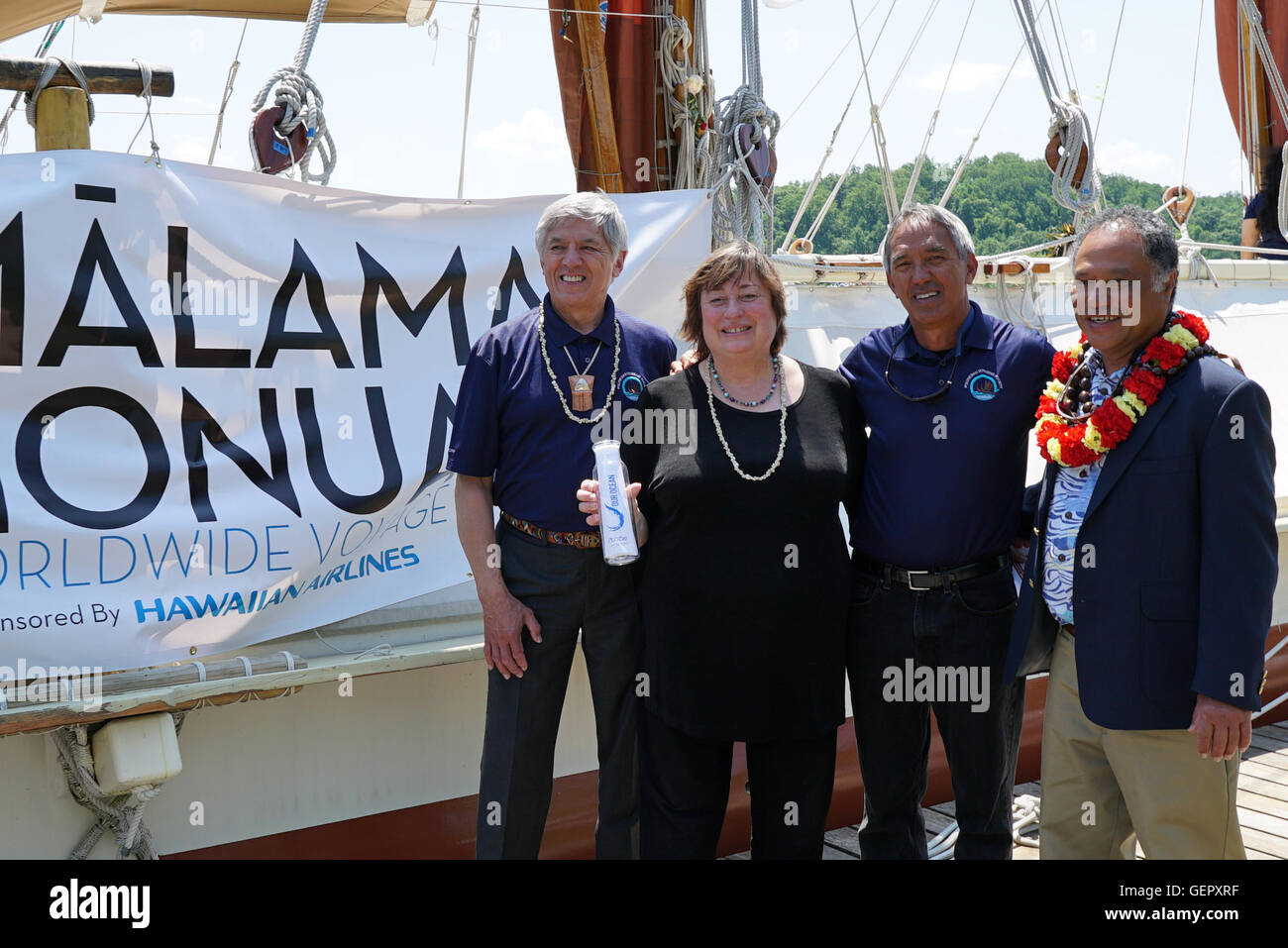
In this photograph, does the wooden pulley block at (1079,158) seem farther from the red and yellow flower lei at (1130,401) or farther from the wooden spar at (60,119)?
the wooden spar at (60,119)

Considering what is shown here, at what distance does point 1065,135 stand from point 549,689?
3566 millimetres

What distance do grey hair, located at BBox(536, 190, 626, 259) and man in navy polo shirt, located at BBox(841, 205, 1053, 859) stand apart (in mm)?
642

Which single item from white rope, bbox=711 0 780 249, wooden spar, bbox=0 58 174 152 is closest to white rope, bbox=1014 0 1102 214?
white rope, bbox=711 0 780 249

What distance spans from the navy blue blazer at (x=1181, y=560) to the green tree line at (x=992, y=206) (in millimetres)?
27905

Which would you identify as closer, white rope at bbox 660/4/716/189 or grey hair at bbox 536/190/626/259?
grey hair at bbox 536/190/626/259

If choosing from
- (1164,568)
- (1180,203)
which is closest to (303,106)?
(1164,568)

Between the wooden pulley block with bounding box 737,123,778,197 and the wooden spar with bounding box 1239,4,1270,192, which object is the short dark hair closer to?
the wooden pulley block with bounding box 737,123,778,197

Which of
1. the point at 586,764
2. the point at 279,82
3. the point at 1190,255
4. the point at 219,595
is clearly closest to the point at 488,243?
the point at 279,82

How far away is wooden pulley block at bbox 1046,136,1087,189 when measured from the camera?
499 cm

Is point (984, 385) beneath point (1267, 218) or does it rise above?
beneath

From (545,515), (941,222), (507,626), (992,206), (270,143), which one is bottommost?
(507,626)

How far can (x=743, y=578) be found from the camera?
8.23 ft

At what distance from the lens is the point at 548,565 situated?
274 centimetres

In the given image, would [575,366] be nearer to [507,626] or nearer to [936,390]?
[507,626]
